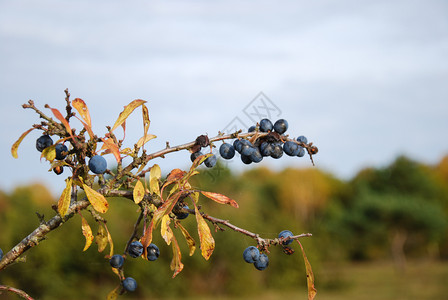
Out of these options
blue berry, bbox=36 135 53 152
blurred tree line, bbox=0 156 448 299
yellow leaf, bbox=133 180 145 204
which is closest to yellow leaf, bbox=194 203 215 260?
yellow leaf, bbox=133 180 145 204

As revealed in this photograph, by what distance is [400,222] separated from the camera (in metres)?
41.4

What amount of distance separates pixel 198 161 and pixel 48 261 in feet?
91.8

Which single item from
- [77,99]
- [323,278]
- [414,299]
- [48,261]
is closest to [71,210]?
[77,99]

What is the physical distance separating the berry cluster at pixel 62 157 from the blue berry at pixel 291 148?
0.81 m

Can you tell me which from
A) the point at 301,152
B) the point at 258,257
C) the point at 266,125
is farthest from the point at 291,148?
the point at 258,257

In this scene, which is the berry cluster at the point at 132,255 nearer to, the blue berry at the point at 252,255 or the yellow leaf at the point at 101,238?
the yellow leaf at the point at 101,238

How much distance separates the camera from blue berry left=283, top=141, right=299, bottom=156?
213 cm

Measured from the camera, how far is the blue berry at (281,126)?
86.1 inches

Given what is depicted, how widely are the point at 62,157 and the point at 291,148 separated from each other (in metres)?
0.97

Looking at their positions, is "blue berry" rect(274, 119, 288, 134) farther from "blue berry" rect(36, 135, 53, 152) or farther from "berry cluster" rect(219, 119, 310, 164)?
"blue berry" rect(36, 135, 53, 152)

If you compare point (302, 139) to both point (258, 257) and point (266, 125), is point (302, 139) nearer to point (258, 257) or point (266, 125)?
point (266, 125)

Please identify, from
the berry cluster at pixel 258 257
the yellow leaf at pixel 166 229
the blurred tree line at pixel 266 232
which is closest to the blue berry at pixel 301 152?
the berry cluster at pixel 258 257

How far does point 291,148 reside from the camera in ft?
7.02

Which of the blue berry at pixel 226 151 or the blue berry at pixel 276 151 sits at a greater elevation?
the blue berry at pixel 276 151
